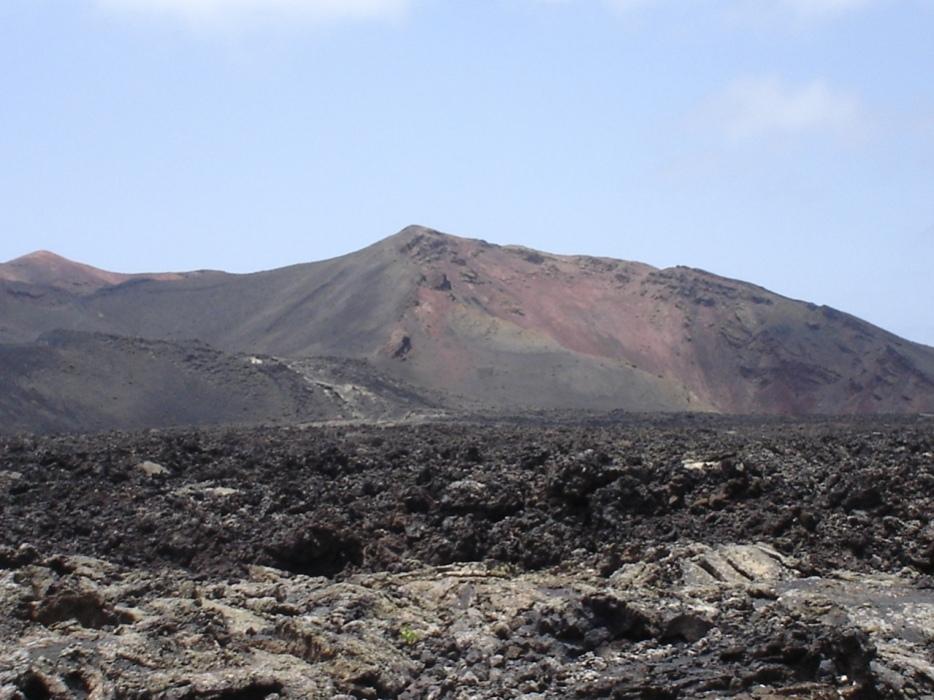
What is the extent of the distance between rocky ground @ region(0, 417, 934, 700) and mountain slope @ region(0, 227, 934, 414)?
123 ft

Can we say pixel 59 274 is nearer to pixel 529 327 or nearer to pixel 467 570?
pixel 529 327

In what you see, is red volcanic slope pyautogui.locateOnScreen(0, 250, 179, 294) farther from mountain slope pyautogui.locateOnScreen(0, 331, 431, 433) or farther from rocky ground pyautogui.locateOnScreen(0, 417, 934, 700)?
rocky ground pyautogui.locateOnScreen(0, 417, 934, 700)

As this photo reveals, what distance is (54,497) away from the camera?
21250 millimetres

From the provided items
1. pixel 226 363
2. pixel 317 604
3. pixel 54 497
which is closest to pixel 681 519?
pixel 317 604

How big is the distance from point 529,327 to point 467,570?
180 ft

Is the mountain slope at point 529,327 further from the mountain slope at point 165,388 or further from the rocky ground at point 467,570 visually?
the rocky ground at point 467,570

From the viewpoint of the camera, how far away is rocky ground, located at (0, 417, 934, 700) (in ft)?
36.3

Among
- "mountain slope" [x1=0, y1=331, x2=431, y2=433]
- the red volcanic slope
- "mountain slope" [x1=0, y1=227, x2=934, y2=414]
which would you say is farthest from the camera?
the red volcanic slope

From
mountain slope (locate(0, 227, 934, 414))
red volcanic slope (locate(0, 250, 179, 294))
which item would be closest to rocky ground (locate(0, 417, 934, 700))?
mountain slope (locate(0, 227, 934, 414))

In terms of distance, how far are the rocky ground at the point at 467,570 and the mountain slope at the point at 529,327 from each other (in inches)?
1473

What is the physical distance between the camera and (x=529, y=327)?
7156 cm

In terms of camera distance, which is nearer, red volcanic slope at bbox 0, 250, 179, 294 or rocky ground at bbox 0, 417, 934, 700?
rocky ground at bbox 0, 417, 934, 700

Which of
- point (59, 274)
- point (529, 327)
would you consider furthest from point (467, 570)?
point (59, 274)

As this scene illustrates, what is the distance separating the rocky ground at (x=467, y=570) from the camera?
36.3 ft
